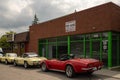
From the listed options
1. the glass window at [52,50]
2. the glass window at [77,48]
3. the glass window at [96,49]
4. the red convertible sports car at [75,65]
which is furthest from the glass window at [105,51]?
the glass window at [52,50]

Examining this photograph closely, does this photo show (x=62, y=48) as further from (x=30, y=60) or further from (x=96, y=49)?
(x=96, y=49)

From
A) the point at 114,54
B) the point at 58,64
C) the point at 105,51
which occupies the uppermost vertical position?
the point at 105,51

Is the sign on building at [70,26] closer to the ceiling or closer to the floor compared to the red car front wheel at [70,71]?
closer to the ceiling

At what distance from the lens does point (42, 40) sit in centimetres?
2616

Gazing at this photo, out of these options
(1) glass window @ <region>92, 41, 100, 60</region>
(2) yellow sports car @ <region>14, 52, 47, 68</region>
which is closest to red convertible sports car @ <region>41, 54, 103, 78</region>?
(2) yellow sports car @ <region>14, 52, 47, 68</region>

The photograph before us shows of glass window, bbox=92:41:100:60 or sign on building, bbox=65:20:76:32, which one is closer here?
glass window, bbox=92:41:100:60

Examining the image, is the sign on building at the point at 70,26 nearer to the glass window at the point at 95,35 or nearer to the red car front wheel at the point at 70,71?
the glass window at the point at 95,35

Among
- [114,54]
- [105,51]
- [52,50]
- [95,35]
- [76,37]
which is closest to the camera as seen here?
[105,51]

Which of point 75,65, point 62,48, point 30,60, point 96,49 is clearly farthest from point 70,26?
point 75,65

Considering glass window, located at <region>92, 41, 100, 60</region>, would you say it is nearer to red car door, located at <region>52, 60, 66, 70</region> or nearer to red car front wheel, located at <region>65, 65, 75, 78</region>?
red car door, located at <region>52, 60, 66, 70</region>

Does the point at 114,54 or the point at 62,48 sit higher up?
the point at 62,48

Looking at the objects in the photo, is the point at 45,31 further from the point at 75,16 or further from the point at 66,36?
the point at 75,16

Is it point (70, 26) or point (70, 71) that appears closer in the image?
point (70, 71)

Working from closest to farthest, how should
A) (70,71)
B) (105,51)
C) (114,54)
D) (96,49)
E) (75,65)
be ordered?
(75,65), (70,71), (105,51), (114,54), (96,49)
